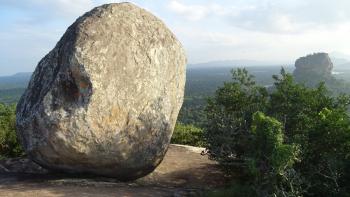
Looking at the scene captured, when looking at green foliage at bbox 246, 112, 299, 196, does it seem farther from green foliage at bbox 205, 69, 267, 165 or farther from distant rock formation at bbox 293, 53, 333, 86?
distant rock formation at bbox 293, 53, 333, 86

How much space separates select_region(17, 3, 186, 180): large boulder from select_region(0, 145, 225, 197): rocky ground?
1.40 feet

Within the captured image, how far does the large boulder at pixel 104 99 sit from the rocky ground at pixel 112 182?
43 cm

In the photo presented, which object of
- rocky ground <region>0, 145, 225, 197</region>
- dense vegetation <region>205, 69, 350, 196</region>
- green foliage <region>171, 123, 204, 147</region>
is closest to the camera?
dense vegetation <region>205, 69, 350, 196</region>

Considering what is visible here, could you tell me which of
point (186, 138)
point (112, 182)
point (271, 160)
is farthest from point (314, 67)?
point (271, 160)

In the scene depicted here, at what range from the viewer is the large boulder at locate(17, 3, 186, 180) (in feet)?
43.6

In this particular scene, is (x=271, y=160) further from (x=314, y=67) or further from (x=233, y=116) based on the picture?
(x=314, y=67)

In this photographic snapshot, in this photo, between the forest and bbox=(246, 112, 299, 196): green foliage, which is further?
the forest

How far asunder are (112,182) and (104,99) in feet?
9.09

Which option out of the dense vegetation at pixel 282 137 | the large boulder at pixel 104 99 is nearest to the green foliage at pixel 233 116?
the dense vegetation at pixel 282 137

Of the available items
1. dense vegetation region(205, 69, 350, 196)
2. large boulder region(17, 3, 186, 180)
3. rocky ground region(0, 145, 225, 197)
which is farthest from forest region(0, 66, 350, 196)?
large boulder region(17, 3, 186, 180)

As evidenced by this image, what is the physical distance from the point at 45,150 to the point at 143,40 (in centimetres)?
463

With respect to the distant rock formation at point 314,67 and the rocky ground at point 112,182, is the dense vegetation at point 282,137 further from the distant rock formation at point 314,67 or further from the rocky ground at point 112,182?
the distant rock formation at point 314,67

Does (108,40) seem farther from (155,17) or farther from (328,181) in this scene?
(328,181)

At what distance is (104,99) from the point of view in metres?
13.5
